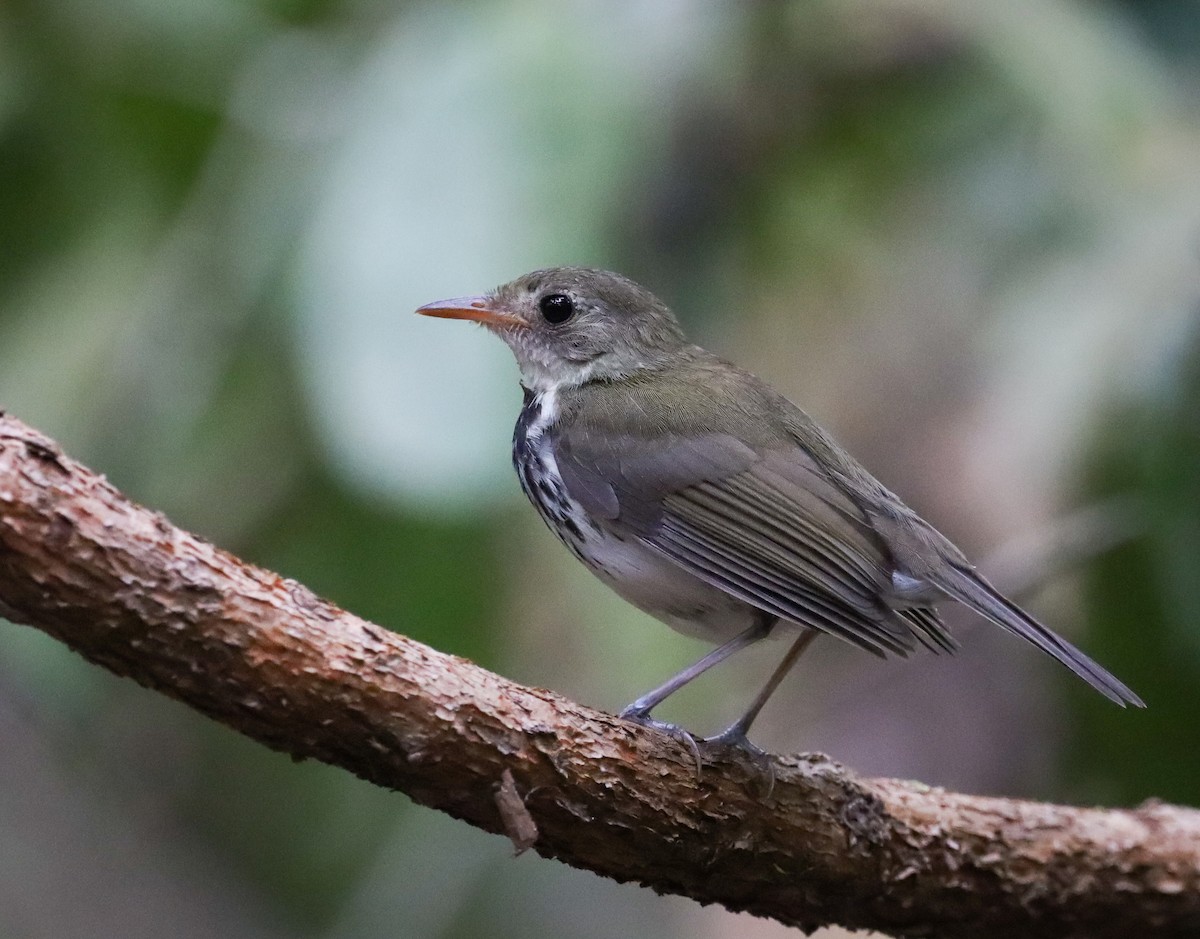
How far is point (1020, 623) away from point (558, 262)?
1.23 m

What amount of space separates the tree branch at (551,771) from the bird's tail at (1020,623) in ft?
1.28

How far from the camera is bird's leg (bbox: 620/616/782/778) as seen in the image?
2.78m

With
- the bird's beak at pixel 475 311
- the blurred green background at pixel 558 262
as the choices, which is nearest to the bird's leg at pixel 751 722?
the blurred green background at pixel 558 262

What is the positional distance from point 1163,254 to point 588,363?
1454 mm

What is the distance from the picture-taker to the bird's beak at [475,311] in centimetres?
346

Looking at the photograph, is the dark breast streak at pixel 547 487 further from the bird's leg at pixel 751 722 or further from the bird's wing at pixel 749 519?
the bird's leg at pixel 751 722

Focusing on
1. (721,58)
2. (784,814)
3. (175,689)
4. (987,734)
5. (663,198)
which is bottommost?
(175,689)

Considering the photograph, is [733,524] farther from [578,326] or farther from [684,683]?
[578,326]

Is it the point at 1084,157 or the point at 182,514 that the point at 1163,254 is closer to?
the point at 1084,157

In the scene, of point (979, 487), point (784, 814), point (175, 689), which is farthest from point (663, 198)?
point (175, 689)

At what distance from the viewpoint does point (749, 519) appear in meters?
3.26

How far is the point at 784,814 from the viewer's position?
112 inches

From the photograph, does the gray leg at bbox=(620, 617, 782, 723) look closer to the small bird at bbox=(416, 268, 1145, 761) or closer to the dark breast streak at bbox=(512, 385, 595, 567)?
the small bird at bbox=(416, 268, 1145, 761)

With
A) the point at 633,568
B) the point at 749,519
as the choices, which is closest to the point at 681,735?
the point at 633,568
